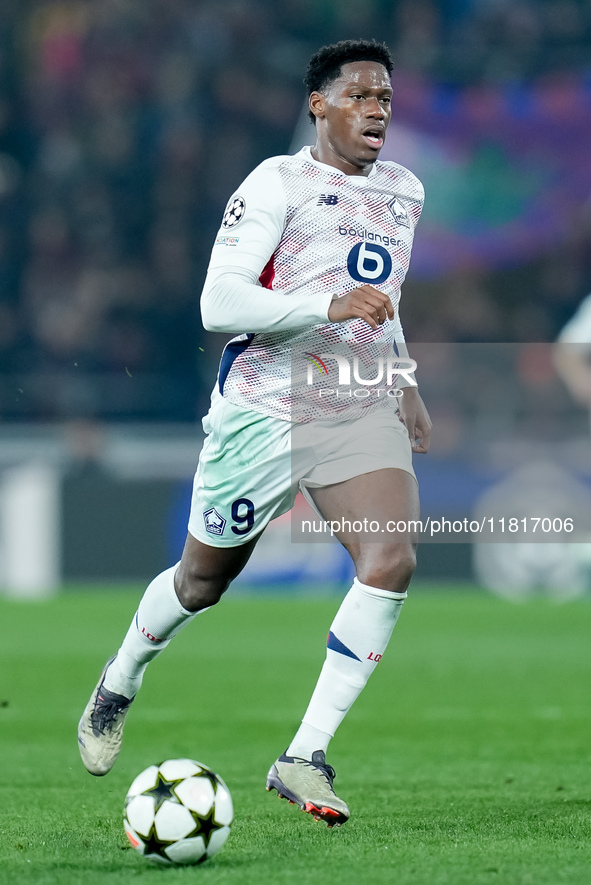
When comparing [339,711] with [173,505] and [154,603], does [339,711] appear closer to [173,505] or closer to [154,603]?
[154,603]

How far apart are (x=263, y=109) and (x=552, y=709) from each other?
11.4 m

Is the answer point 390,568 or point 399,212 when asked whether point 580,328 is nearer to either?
point 399,212

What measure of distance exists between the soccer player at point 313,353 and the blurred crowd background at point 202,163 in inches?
399

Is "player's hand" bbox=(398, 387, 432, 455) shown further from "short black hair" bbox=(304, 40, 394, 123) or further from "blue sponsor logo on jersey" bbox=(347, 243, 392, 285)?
"short black hair" bbox=(304, 40, 394, 123)

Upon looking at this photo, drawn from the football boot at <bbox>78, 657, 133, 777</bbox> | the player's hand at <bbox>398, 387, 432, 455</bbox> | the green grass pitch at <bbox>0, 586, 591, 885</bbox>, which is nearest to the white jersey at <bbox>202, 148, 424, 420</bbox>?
the player's hand at <bbox>398, 387, 432, 455</bbox>

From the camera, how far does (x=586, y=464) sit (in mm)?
12703

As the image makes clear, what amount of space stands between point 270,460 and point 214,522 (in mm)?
249

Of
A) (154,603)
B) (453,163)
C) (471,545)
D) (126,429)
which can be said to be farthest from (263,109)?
(154,603)

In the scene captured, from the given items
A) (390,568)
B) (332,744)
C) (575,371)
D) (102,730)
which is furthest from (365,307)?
(575,371)

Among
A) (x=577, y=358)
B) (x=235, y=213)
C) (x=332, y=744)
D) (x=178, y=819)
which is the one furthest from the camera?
(x=577, y=358)

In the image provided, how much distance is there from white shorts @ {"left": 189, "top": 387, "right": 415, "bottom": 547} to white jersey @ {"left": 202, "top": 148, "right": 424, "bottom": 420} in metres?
0.06

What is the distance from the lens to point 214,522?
4.04 metres

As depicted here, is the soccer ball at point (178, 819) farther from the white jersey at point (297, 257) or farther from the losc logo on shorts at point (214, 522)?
the white jersey at point (297, 257)

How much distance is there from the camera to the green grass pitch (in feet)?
10.6
